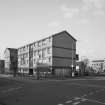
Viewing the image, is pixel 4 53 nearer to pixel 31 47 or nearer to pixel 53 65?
pixel 31 47

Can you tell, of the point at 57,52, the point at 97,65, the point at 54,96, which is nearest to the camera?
the point at 54,96

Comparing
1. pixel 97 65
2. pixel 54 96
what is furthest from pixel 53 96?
pixel 97 65

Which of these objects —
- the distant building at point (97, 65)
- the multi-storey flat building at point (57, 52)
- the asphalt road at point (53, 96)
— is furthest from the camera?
the distant building at point (97, 65)

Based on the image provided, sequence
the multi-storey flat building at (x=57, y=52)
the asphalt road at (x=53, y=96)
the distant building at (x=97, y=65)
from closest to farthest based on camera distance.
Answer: the asphalt road at (x=53, y=96), the multi-storey flat building at (x=57, y=52), the distant building at (x=97, y=65)

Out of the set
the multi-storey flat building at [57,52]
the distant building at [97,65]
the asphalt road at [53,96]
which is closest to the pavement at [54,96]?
the asphalt road at [53,96]

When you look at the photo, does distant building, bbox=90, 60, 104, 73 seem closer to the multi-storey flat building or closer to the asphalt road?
the multi-storey flat building

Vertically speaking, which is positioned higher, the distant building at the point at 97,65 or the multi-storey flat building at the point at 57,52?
the multi-storey flat building at the point at 57,52

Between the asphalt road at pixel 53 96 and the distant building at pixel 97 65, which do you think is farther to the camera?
the distant building at pixel 97 65

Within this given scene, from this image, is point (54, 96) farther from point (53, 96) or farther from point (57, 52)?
point (57, 52)

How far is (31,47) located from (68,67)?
20.1 meters

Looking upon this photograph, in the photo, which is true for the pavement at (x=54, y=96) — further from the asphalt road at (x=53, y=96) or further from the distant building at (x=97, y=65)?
the distant building at (x=97, y=65)

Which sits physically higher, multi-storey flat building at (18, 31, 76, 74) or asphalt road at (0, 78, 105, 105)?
multi-storey flat building at (18, 31, 76, 74)

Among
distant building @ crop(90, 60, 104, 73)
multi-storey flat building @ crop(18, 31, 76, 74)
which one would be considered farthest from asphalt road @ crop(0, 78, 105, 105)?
distant building @ crop(90, 60, 104, 73)

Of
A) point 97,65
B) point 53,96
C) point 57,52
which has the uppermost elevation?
point 57,52
